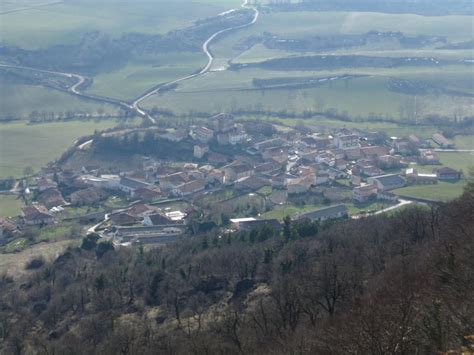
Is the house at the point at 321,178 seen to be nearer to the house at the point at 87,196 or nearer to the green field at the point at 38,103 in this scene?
the house at the point at 87,196

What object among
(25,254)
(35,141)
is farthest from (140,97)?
(25,254)

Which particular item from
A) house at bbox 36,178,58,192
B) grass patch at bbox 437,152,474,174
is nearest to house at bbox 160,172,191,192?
house at bbox 36,178,58,192

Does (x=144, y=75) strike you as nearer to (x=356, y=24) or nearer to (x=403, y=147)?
(x=356, y=24)

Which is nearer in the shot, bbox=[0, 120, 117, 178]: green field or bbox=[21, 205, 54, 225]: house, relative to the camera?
bbox=[21, 205, 54, 225]: house

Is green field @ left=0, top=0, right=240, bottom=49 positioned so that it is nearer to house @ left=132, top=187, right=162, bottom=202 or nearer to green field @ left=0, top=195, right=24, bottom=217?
green field @ left=0, top=195, right=24, bottom=217

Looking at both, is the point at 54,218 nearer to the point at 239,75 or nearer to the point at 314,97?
the point at 314,97
